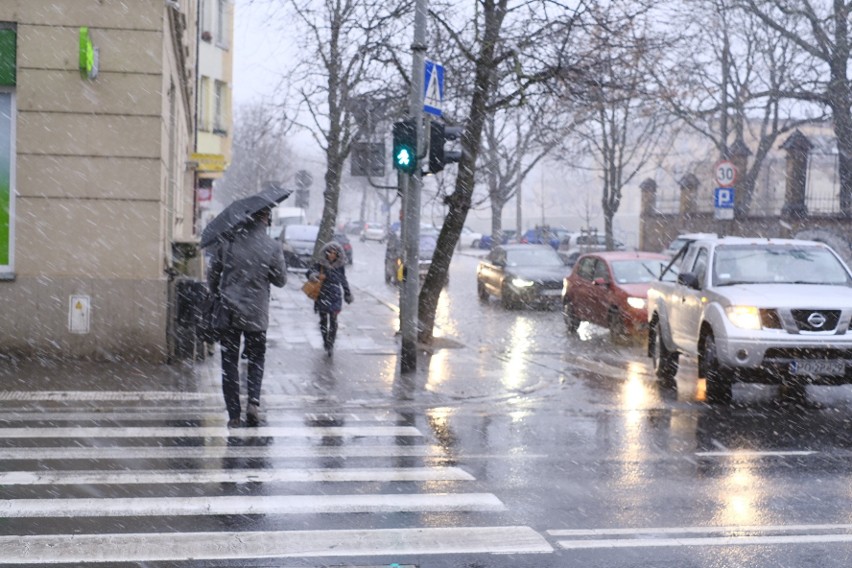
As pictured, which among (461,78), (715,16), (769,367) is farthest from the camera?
(715,16)

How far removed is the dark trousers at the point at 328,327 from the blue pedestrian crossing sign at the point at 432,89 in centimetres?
325

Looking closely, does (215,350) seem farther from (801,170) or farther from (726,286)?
(801,170)

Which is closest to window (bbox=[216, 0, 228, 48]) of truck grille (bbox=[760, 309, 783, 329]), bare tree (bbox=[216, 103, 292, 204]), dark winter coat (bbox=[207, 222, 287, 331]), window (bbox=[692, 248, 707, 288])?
bare tree (bbox=[216, 103, 292, 204])

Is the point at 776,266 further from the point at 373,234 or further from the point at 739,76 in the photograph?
the point at 373,234

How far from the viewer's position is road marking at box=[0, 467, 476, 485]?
7527 mm

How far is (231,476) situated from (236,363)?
72.5 inches

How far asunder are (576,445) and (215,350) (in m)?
A: 7.23

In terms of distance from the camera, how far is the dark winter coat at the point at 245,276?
9.39 metres

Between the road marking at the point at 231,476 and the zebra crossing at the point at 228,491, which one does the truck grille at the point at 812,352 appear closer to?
the zebra crossing at the point at 228,491

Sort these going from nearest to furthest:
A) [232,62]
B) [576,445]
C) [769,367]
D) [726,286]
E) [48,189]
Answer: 1. [576,445]
2. [769,367]
3. [726,286]
4. [48,189]
5. [232,62]

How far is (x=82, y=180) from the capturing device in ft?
45.1

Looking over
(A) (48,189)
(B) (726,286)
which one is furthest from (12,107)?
(B) (726,286)

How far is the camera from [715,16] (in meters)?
39.2

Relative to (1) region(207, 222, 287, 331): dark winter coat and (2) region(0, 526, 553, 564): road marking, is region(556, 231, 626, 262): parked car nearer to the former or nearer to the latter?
(1) region(207, 222, 287, 331): dark winter coat
